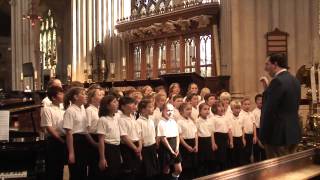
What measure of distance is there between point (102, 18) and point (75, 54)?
2.12 m

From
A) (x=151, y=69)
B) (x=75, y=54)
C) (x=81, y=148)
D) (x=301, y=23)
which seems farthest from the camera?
(x=75, y=54)

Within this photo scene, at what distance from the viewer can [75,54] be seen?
64.2ft

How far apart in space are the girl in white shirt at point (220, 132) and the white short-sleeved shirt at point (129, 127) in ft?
6.32

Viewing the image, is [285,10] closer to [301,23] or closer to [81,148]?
[301,23]

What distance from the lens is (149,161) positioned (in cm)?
631

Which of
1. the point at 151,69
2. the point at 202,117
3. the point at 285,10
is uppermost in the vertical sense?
the point at 285,10

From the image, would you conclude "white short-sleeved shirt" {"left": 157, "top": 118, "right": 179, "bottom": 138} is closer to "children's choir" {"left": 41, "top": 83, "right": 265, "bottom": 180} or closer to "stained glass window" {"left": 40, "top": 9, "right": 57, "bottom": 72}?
"children's choir" {"left": 41, "top": 83, "right": 265, "bottom": 180}

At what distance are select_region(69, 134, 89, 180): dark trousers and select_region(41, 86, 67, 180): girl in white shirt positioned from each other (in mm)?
198

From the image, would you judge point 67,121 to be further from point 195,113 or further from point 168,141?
point 195,113

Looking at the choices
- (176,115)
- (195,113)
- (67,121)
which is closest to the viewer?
(67,121)

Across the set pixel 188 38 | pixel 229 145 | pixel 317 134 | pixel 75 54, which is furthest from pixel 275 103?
pixel 75 54

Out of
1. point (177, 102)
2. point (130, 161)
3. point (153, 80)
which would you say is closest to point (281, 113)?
point (130, 161)

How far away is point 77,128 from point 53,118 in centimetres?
37

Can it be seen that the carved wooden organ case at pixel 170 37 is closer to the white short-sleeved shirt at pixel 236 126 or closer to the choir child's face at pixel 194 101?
the white short-sleeved shirt at pixel 236 126
